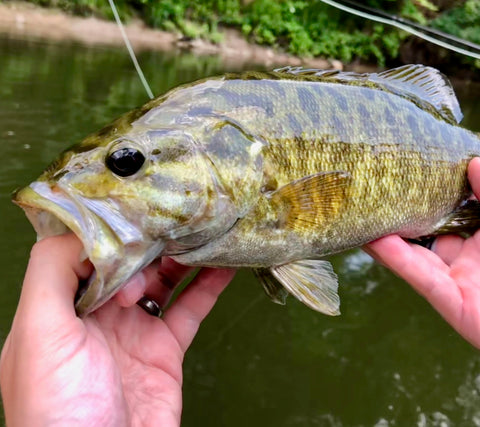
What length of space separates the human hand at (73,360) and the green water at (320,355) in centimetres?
137

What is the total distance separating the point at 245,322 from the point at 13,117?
426 cm

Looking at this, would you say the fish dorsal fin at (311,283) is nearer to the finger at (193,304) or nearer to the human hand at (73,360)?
the finger at (193,304)

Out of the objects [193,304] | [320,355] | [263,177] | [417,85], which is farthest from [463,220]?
[320,355]

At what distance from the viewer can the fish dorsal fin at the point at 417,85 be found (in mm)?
2119

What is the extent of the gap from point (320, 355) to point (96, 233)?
8.36 feet

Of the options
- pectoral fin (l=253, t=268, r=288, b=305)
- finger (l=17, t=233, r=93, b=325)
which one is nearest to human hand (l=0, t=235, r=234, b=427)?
finger (l=17, t=233, r=93, b=325)

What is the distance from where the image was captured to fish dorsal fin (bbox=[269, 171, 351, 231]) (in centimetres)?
174

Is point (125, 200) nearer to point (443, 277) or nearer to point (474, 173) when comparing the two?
point (443, 277)

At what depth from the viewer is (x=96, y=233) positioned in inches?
54.5

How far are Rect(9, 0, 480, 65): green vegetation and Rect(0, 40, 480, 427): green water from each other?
534 inches

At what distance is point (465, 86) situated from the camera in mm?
18750

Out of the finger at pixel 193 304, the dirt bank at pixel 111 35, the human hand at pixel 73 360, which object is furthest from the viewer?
the dirt bank at pixel 111 35

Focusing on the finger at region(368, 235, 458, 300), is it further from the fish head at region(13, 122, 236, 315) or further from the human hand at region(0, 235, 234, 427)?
the human hand at region(0, 235, 234, 427)

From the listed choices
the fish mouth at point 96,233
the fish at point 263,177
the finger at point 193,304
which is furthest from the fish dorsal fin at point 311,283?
the fish mouth at point 96,233
